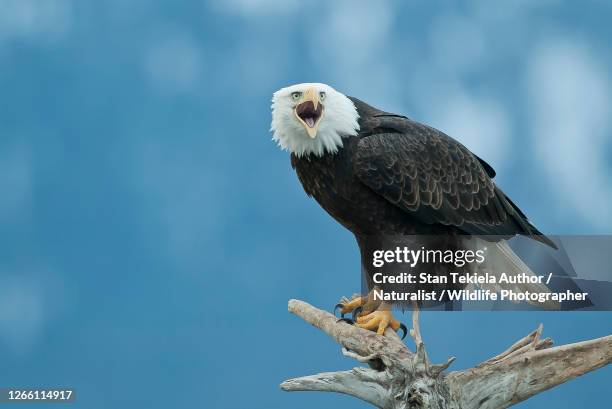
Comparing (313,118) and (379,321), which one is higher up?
(313,118)

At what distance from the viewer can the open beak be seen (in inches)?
269

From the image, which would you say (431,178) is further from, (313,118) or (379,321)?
(379,321)

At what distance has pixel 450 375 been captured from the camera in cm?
632

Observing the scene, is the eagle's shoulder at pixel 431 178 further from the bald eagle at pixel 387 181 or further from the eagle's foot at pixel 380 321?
the eagle's foot at pixel 380 321

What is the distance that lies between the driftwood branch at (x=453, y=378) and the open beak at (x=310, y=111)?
158 centimetres

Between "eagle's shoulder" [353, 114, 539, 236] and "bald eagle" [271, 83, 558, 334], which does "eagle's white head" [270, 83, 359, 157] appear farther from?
"eagle's shoulder" [353, 114, 539, 236]

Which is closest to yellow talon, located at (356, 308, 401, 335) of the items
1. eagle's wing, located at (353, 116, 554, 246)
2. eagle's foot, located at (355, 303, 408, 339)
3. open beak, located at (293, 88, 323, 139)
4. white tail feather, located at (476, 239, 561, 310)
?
eagle's foot, located at (355, 303, 408, 339)

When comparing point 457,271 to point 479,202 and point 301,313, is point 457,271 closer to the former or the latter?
point 479,202

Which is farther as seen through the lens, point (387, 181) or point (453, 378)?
point (387, 181)

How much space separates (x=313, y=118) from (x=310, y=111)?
0.06m

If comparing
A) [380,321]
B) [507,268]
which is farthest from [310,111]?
[507,268]

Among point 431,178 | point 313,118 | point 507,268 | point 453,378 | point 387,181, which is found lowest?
point 453,378

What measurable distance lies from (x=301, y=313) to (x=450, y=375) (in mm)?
2046

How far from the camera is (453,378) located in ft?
20.7
